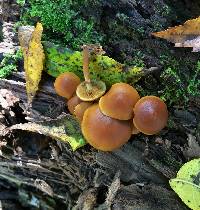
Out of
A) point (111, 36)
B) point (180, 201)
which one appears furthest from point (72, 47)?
point (180, 201)

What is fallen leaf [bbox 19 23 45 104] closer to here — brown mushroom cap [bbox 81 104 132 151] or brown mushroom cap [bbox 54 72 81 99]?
brown mushroom cap [bbox 54 72 81 99]

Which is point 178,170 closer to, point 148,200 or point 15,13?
point 148,200

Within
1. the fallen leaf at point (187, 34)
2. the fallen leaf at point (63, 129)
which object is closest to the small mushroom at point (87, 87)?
the fallen leaf at point (63, 129)

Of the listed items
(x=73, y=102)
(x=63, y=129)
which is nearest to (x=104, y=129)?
(x=73, y=102)

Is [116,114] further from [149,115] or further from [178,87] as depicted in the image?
[178,87]

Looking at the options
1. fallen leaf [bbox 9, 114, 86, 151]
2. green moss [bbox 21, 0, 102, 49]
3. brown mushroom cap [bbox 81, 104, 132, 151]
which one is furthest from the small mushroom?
green moss [bbox 21, 0, 102, 49]

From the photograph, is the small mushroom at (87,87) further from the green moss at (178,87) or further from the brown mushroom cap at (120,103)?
the green moss at (178,87)
